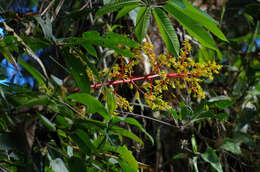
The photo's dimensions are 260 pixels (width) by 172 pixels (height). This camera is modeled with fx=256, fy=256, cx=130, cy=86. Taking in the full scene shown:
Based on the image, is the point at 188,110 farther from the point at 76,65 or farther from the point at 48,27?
the point at 48,27

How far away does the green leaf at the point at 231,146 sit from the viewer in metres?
1.23

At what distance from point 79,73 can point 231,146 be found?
0.83 meters

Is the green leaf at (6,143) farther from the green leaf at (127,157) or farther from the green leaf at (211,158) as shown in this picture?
the green leaf at (211,158)

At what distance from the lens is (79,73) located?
0.90 meters

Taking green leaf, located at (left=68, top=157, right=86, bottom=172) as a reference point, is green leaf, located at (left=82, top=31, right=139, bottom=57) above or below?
above

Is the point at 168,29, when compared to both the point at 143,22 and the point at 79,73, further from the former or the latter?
the point at 79,73

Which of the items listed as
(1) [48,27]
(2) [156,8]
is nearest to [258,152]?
(2) [156,8]

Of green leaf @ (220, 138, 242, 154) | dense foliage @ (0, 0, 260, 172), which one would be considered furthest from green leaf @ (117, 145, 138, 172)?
green leaf @ (220, 138, 242, 154)

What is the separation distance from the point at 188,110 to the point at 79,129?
50cm

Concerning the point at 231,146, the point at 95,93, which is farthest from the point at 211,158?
the point at 95,93

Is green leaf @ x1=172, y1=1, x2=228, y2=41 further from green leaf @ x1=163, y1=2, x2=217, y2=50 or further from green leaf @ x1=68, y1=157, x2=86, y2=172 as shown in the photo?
green leaf @ x1=68, y1=157, x2=86, y2=172

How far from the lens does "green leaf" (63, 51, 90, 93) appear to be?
885 mm

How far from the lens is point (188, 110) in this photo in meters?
1.08

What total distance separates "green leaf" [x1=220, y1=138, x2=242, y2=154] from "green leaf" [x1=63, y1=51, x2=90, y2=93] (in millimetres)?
779
